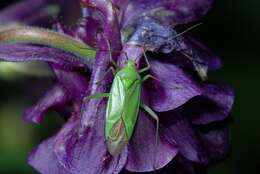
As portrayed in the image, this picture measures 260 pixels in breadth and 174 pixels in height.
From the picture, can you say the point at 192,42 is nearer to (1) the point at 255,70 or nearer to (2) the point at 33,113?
(2) the point at 33,113

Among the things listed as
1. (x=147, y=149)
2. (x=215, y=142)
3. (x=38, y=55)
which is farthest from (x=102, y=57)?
(x=215, y=142)

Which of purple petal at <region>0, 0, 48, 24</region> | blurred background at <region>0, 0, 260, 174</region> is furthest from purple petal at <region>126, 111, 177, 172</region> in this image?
blurred background at <region>0, 0, 260, 174</region>

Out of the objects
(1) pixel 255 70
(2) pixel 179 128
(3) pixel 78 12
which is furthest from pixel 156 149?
(1) pixel 255 70

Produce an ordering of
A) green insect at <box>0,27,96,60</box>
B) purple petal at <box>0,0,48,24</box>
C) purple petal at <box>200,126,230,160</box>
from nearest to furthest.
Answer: green insect at <box>0,27,96,60</box>, purple petal at <box>200,126,230,160</box>, purple petal at <box>0,0,48,24</box>

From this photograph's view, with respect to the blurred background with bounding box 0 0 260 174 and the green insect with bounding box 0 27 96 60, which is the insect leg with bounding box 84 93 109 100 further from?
the blurred background with bounding box 0 0 260 174

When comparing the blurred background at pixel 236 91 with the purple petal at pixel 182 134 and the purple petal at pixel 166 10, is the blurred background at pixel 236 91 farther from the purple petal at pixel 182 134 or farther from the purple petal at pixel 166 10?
the purple petal at pixel 182 134
